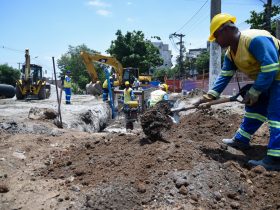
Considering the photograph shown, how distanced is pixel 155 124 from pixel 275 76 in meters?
1.82

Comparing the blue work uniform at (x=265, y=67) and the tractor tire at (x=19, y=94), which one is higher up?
the blue work uniform at (x=265, y=67)

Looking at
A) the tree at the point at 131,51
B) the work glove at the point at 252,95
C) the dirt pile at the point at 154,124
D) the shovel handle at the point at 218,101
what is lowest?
the dirt pile at the point at 154,124

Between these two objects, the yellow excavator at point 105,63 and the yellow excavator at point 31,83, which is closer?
the yellow excavator at point 105,63

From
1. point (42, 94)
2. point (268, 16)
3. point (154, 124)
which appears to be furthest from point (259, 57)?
point (42, 94)

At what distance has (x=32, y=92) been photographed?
21328 millimetres

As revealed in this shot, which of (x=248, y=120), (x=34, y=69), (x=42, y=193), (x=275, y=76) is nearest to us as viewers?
(x=42, y=193)

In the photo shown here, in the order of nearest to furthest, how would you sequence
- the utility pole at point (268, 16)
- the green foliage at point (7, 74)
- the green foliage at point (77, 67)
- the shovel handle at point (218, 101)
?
1. the shovel handle at point (218, 101)
2. the utility pole at point (268, 16)
3. the green foliage at point (7, 74)
4. the green foliage at point (77, 67)

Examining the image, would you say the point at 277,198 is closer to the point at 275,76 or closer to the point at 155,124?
the point at 275,76

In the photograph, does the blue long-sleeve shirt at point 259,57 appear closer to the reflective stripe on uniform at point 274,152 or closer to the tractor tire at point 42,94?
the reflective stripe on uniform at point 274,152

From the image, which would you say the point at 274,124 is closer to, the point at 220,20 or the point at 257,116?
the point at 257,116

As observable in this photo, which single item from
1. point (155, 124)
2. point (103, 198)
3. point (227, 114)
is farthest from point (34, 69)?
point (103, 198)

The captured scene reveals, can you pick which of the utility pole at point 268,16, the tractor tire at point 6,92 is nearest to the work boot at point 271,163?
the utility pole at point 268,16

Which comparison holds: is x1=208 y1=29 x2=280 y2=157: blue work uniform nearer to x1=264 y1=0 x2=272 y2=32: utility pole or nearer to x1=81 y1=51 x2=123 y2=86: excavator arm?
x1=81 y1=51 x2=123 y2=86: excavator arm

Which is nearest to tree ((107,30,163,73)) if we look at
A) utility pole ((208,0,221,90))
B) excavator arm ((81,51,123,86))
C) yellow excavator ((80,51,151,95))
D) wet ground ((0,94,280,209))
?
yellow excavator ((80,51,151,95))
